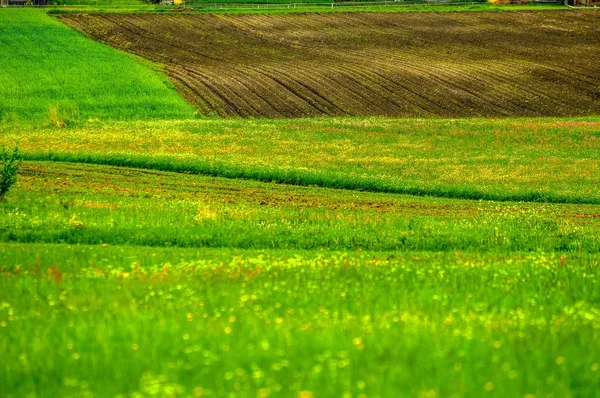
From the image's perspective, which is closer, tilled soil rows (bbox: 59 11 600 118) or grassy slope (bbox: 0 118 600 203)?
grassy slope (bbox: 0 118 600 203)

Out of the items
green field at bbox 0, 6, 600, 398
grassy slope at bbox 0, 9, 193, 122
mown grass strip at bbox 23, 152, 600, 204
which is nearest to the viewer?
green field at bbox 0, 6, 600, 398

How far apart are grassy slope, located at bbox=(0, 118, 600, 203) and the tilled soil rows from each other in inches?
191

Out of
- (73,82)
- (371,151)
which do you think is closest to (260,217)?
(371,151)

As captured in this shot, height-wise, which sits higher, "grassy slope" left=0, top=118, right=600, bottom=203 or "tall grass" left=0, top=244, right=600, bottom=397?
"tall grass" left=0, top=244, right=600, bottom=397

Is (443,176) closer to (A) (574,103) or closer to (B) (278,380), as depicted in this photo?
(A) (574,103)

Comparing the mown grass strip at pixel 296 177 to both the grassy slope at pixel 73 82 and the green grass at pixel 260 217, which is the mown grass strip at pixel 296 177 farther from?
the grassy slope at pixel 73 82

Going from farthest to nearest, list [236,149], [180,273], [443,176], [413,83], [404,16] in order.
Answer: [404,16]
[413,83]
[236,149]
[443,176]
[180,273]

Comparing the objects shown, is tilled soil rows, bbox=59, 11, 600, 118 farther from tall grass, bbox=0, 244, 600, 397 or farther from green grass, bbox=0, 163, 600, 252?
tall grass, bbox=0, 244, 600, 397

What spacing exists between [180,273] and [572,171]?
21.6 metres

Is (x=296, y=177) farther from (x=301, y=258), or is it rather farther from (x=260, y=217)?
(x=301, y=258)

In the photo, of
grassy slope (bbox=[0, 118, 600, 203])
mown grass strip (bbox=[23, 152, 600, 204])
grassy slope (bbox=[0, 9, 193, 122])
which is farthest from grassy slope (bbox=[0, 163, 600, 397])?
→ grassy slope (bbox=[0, 9, 193, 122])

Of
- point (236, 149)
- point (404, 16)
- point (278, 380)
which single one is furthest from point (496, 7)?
point (278, 380)

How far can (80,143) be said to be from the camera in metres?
36.7

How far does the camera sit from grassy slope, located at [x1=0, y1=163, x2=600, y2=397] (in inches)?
354
